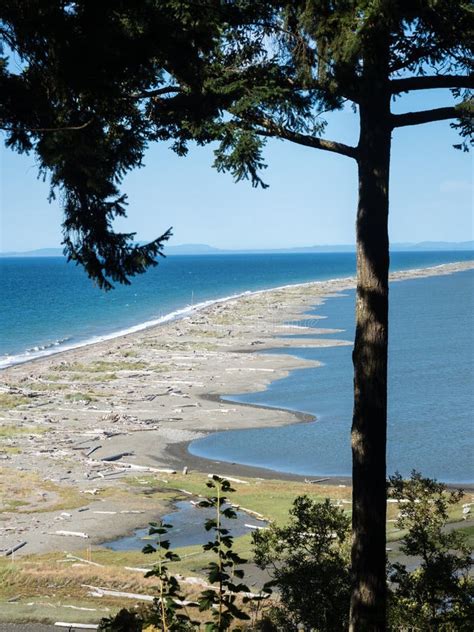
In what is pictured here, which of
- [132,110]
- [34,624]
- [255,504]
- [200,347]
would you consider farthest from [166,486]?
[200,347]

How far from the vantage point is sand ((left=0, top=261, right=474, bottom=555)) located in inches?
834

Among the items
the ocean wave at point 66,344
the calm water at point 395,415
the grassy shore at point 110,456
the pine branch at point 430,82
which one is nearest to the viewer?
the pine branch at point 430,82

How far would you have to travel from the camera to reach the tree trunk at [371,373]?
29.8ft

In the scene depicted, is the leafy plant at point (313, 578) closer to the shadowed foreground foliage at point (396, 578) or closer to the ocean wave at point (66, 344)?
the shadowed foreground foliage at point (396, 578)

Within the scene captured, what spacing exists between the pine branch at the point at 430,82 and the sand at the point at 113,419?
12.6 m

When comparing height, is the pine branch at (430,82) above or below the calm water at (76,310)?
above

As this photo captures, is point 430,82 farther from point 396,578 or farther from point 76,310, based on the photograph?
point 76,310

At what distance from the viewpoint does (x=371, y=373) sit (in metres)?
9.42

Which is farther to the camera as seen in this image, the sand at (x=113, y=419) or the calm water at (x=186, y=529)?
the sand at (x=113, y=419)

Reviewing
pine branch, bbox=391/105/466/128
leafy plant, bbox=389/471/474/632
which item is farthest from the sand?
pine branch, bbox=391/105/466/128

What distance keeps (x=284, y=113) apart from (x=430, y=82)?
1.70 meters

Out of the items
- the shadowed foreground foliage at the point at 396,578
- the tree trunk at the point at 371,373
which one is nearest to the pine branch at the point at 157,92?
the tree trunk at the point at 371,373

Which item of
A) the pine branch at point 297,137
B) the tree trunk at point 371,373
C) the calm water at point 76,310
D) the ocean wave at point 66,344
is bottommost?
the calm water at point 76,310

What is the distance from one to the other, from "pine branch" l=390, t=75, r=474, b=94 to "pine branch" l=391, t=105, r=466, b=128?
0.86 ft
